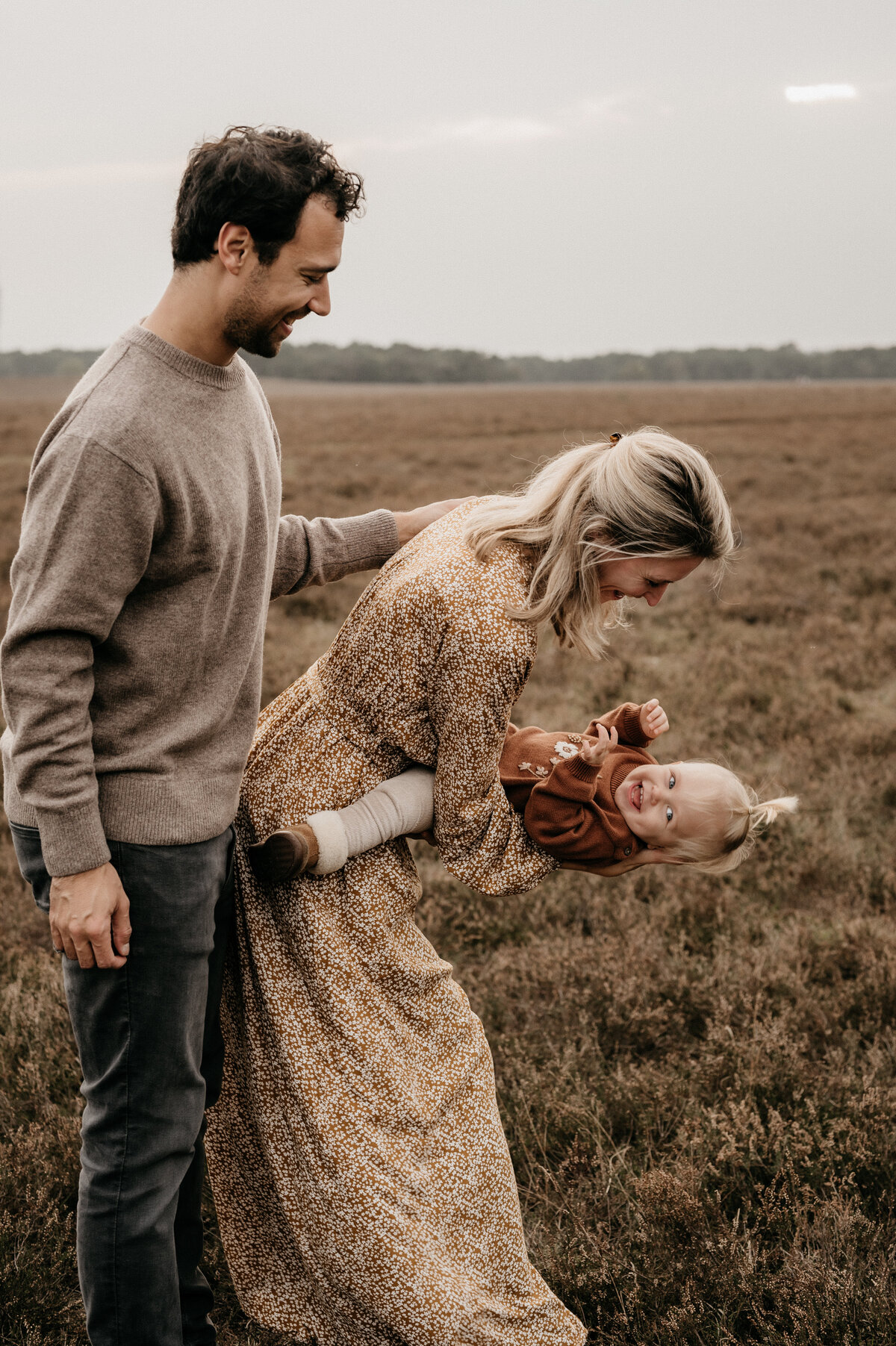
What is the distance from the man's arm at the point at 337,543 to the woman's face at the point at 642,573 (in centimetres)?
51

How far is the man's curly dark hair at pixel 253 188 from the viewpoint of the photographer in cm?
175

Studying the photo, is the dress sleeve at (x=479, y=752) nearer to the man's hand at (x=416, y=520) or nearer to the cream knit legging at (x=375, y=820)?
the cream knit legging at (x=375, y=820)

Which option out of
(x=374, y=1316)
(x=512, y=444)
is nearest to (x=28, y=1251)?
(x=374, y=1316)

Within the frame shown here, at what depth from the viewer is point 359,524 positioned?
2.69 meters

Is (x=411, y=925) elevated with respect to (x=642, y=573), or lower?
lower

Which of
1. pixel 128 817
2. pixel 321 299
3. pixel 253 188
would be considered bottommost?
pixel 128 817

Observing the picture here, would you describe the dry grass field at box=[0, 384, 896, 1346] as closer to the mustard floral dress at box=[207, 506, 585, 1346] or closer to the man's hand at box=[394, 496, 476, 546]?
the mustard floral dress at box=[207, 506, 585, 1346]

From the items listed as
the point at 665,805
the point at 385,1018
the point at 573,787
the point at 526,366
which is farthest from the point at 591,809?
the point at 526,366

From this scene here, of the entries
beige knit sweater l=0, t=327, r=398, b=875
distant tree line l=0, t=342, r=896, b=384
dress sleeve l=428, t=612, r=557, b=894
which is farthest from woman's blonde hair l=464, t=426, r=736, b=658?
distant tree line l=0, t=342, r=896, b=384

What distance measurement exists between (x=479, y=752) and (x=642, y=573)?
0.55 meters

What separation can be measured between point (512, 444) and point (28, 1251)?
888 inches

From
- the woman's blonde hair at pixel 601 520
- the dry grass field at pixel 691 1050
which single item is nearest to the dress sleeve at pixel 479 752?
the woman's blonde hair at pixel 601 520

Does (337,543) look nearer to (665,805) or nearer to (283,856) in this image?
(283,856)

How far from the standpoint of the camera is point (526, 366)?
354 ft
